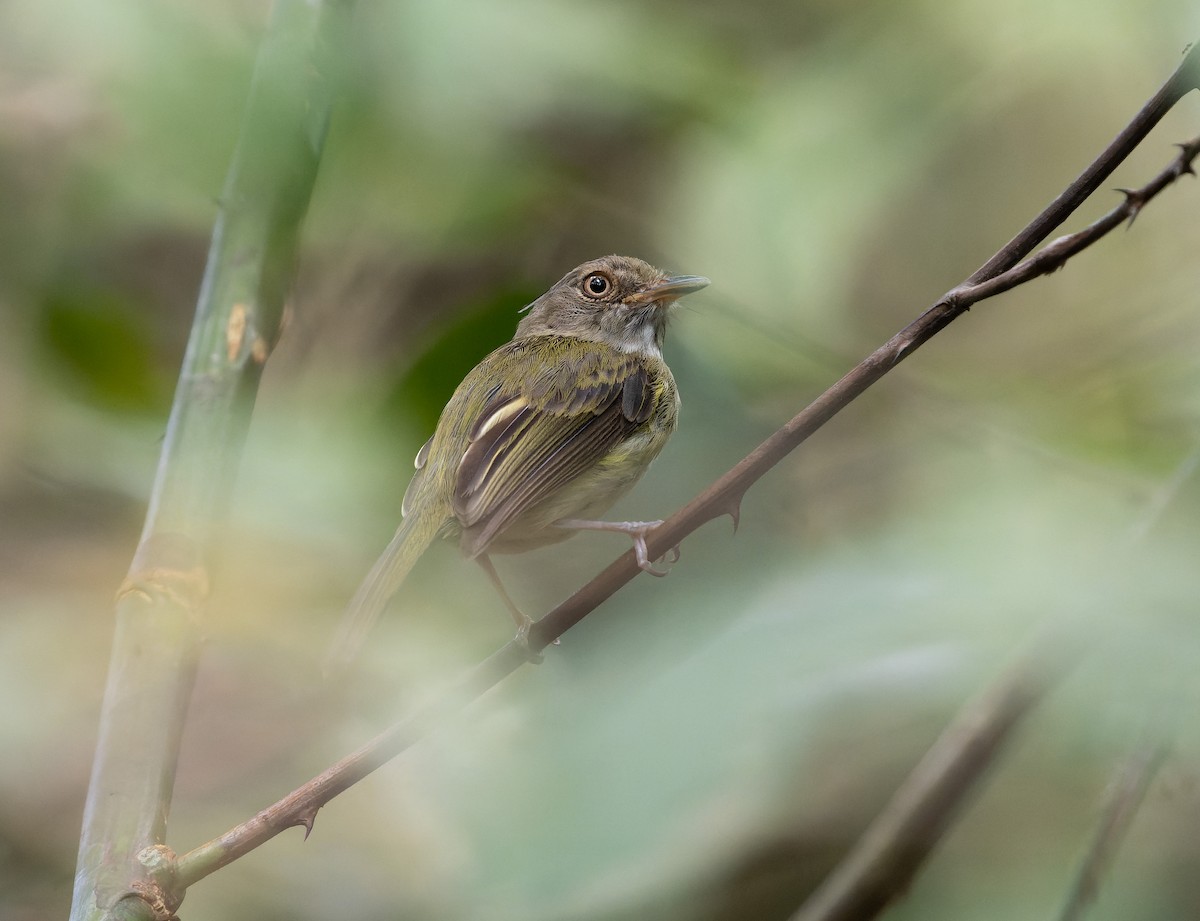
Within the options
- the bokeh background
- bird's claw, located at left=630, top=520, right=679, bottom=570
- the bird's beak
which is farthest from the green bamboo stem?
the bird's beak

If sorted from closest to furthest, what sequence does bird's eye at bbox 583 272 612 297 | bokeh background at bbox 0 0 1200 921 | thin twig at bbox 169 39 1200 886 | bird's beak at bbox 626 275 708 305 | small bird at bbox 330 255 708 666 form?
thin twig at bbox 169 39 1200 886, bokeh background at bbox 0 0 1200 921, small bird at bbox 330 255 708 666, bird's beak at bbox 626 275 708 305, bird's eye at bbox 583 272 612 297

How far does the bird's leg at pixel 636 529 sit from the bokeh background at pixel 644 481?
0.13 ft

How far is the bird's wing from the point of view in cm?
178

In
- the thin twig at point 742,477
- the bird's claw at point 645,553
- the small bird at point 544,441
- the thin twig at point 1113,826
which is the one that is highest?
the small bird at point 544,441

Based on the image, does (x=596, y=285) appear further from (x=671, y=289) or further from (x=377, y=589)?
(x=377, y=589)

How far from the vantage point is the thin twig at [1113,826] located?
1270 millimetres

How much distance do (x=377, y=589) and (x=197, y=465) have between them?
0.87 ft

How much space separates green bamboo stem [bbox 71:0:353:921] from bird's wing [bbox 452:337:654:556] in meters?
0.40

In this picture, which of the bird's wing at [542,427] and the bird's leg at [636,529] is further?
the bird's wing at [542,427]

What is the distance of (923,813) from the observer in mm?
1231

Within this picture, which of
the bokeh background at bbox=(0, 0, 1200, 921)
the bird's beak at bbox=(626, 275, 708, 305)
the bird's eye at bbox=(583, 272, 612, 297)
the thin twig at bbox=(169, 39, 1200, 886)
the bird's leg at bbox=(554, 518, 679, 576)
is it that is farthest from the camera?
the bird's eye at bbox=(583, 272, 612, 297)

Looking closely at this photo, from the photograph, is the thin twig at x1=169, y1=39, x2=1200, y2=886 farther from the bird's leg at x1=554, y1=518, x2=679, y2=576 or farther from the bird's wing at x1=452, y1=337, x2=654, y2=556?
the bird's wing at x1=452, y1=337, x2=654, y2=556

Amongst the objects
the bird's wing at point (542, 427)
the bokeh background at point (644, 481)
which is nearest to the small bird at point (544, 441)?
the bird's wing at point (542, 427)

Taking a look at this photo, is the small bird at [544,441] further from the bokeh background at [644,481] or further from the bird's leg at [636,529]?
the bokeh background at [644,481]
